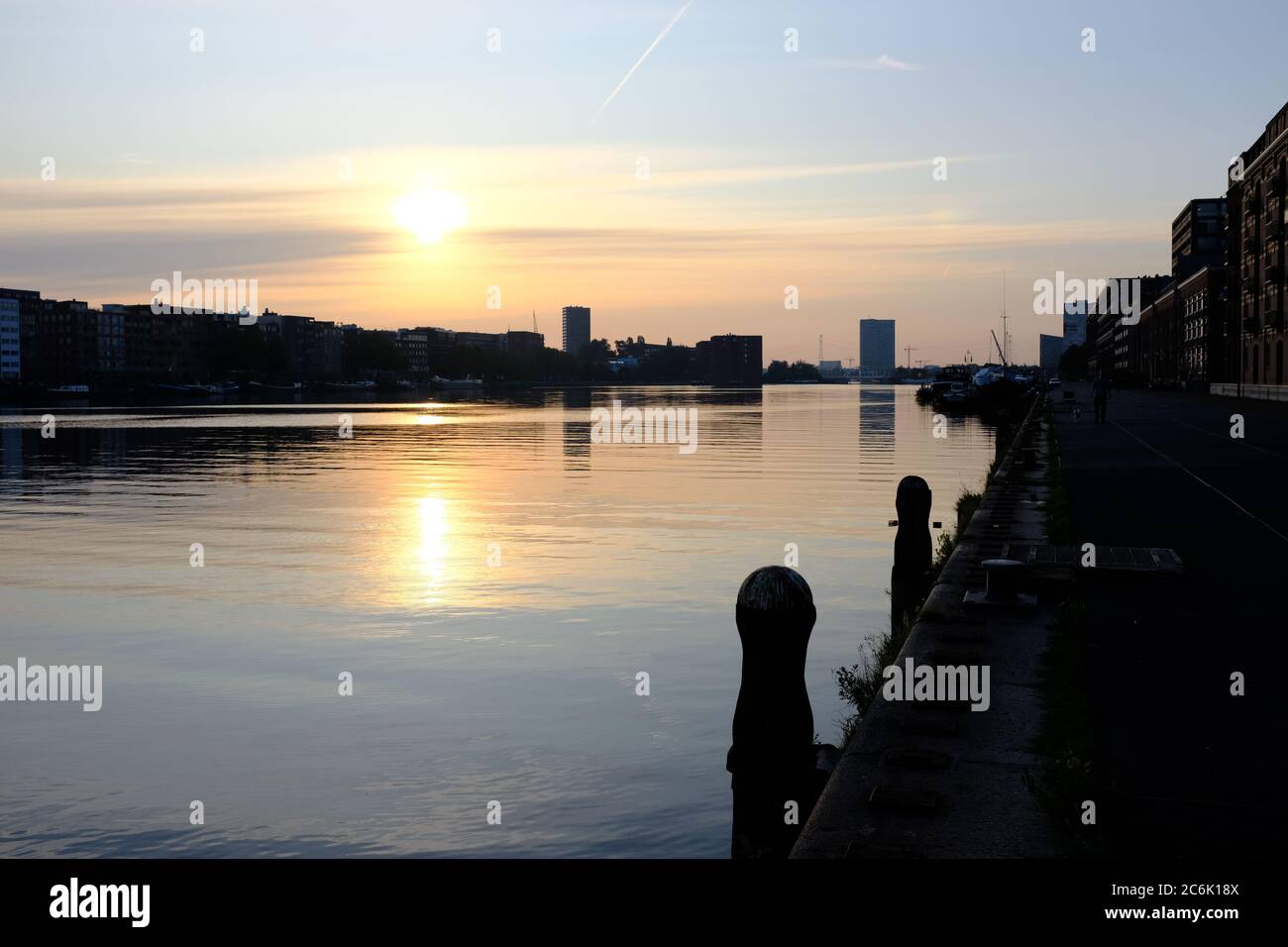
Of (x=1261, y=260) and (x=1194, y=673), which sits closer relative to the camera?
(x=1194, y=673)

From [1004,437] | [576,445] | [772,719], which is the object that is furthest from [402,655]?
[576,445]

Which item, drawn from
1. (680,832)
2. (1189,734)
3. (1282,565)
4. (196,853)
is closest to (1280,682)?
(1189,734)

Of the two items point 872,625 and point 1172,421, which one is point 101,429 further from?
point 872,625

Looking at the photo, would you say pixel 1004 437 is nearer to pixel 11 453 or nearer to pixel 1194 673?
pixel 1194 673

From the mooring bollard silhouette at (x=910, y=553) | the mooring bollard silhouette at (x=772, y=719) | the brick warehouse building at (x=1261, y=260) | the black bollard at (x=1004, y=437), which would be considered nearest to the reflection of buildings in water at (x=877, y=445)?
the black bollard at (x=1004, y=437)

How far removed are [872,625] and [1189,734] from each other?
8.08 m

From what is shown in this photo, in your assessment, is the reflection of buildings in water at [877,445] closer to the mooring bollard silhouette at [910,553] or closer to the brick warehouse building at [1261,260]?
the mooring bollard silhouette at [910,553]

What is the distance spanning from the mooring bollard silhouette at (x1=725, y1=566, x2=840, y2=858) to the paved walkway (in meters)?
1.80

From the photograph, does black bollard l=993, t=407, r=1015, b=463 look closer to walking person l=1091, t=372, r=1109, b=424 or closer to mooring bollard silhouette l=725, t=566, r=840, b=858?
walking person l=1091, t=372, r=1109, b=424

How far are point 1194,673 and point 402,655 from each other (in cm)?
851

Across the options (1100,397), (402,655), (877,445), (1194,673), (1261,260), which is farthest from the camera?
(1261,260)

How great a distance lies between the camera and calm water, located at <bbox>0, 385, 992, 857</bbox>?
941cm

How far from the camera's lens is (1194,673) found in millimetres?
9648
